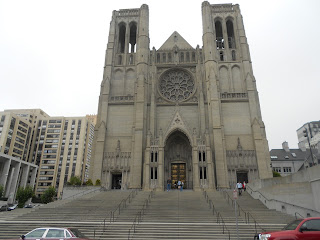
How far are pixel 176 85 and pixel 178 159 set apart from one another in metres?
11.5

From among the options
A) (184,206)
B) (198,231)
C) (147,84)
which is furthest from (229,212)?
(147,84)

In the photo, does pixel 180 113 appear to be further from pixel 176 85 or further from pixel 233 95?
pixel 233 95

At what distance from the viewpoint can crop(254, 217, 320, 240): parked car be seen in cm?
749

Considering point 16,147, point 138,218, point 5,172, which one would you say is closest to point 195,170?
point 138,218

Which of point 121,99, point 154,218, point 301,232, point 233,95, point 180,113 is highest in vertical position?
point 233,95

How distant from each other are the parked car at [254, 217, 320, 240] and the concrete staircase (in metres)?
4.08

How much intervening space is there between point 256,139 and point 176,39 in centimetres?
2122

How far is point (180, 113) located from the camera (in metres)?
33.5

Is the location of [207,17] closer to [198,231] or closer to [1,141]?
[198,231]

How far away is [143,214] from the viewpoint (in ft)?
54.4

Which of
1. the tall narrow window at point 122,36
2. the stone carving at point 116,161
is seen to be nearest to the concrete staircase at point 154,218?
the stone carving at point 116,161

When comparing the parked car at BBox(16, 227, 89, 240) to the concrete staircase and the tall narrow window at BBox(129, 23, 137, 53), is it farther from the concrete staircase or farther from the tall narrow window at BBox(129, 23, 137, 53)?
the tall narrow window at BBox(129, 23, 137, 53)

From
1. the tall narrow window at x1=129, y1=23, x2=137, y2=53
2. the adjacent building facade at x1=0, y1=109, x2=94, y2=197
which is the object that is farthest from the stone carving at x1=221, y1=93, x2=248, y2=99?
the adjacent building facade at x1=0, y1=109, x2=94, y2=197

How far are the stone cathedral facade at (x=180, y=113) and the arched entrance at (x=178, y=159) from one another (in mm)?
134
